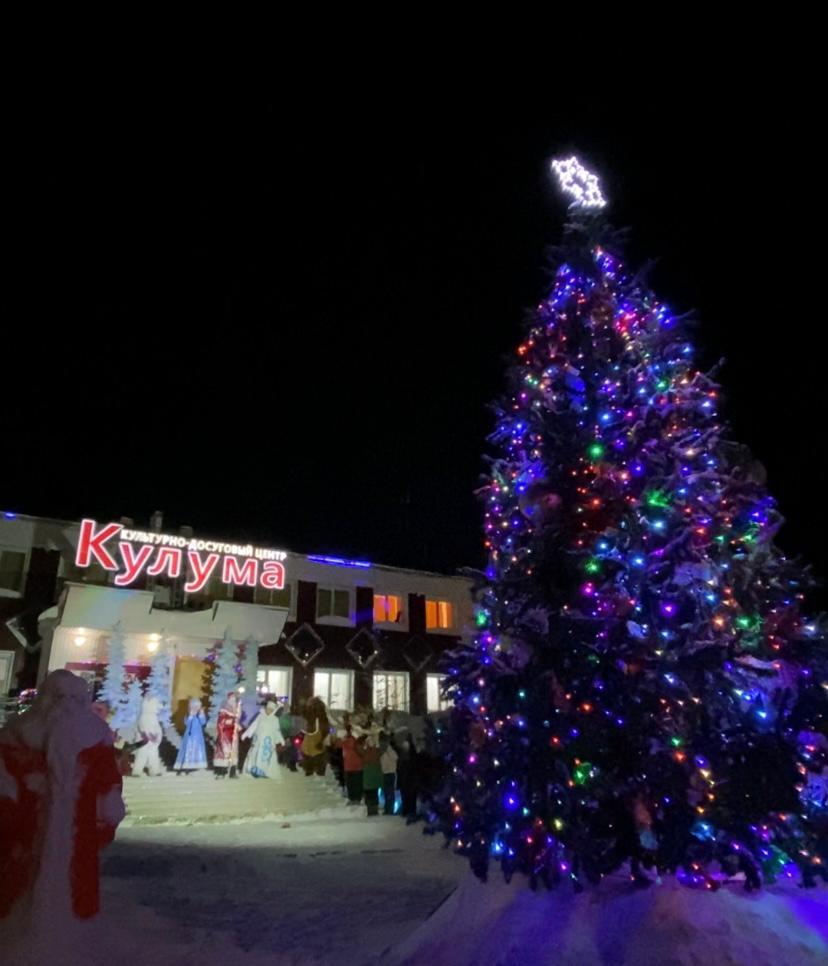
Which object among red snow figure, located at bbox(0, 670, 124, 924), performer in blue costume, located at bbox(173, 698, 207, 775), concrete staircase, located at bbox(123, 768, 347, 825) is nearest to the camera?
red snow figure, located at bbox(0, 670, 124, 924)

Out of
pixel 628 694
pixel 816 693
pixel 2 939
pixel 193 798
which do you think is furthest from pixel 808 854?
pixel 193 798

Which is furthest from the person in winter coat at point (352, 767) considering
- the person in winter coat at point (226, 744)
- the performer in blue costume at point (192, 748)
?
the performer in blue costume at point (192, 748)

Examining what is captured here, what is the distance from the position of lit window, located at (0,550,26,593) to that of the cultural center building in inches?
1.1

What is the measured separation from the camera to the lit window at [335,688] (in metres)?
25.5

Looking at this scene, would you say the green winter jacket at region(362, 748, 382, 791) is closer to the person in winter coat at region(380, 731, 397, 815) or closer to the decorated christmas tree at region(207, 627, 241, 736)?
the person in winter coat at region(380, 731, 397, 815)

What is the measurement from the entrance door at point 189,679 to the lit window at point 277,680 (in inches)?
85.5

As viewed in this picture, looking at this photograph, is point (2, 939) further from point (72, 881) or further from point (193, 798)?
point (193, 798)

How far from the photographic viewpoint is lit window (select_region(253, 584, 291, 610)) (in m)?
24.8

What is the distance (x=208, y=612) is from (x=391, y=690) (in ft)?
28.3

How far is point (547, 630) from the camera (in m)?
5.48

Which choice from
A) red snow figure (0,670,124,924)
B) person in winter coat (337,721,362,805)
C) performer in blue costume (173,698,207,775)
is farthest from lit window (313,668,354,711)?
red snow figure (0,670,124,924)

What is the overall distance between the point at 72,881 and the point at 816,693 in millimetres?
5403

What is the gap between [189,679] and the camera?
22609 mm

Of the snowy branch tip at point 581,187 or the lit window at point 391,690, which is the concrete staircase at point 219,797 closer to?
the lit window at point 391,690
